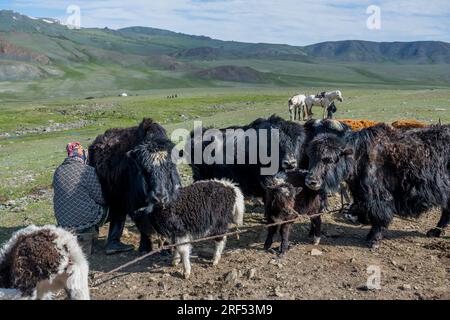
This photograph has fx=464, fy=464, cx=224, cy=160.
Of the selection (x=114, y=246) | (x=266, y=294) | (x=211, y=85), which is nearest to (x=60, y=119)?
(x=114, y=246)

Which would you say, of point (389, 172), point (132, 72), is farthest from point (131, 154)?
point (132, 72)

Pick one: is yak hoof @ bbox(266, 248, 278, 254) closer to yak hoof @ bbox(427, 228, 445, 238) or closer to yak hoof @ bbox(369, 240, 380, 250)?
yak hoof @ bbox(369, 240, 380, 250)

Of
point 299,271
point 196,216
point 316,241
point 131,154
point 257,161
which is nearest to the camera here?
point 299,271

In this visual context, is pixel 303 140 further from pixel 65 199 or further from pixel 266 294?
pixel 65 199

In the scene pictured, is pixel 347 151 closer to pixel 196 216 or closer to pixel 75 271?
pixel 196 216

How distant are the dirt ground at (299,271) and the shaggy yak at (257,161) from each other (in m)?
0.99

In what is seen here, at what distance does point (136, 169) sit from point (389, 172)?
4.08 metres

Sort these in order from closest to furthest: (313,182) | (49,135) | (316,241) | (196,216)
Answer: (196,216) < (313,182) < (316,241) < (49,135)

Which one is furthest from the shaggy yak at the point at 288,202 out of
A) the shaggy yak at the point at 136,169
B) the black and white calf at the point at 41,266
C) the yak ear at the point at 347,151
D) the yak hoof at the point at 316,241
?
the black and white calf at the point at 41,266

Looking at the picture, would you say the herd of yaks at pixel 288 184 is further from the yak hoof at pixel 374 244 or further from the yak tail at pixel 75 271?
the yak tail at pixel 75 271

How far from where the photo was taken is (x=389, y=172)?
761cm

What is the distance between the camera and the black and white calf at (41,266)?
4.66 m

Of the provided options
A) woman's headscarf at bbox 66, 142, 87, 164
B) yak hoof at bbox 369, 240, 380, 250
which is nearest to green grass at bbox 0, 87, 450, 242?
woman's headscarf at bbox 66, 142, 87, 164

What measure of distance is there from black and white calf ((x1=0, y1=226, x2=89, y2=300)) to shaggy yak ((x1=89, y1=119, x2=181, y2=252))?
172 centimetres
